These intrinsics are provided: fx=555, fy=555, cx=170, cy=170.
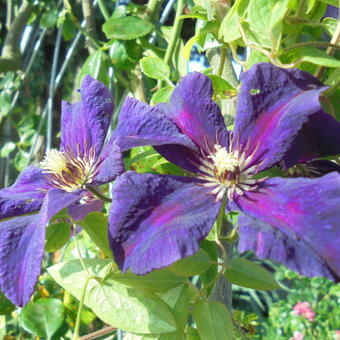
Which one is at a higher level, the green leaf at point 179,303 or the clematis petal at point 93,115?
the clematis petal at point 93,115

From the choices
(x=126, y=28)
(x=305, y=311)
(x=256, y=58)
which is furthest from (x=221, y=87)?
(x=305, y=311)

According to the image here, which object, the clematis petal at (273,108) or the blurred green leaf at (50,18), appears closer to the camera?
the clematis petal at (273,108)

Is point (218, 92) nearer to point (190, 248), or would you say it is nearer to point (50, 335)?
point (190, 248)

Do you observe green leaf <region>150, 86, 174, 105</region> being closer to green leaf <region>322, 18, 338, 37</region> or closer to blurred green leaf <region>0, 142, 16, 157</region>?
green leaf <region>322, 18, 338, 37</region>

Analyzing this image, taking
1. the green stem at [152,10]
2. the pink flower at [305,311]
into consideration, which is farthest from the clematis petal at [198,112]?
the pink flower at [305,311]

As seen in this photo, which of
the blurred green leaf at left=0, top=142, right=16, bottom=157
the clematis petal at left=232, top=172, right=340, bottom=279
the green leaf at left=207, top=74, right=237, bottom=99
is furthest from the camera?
the blurred green leaf at left=0, top=142, right=16, bottom=157

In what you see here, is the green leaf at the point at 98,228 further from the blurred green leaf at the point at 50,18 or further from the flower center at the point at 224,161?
the blurred green leaf at the point at 50,18

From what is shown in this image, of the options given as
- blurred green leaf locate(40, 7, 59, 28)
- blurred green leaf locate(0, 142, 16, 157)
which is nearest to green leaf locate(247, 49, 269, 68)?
blurred green leaf locate(40, 7, 59, 28)
